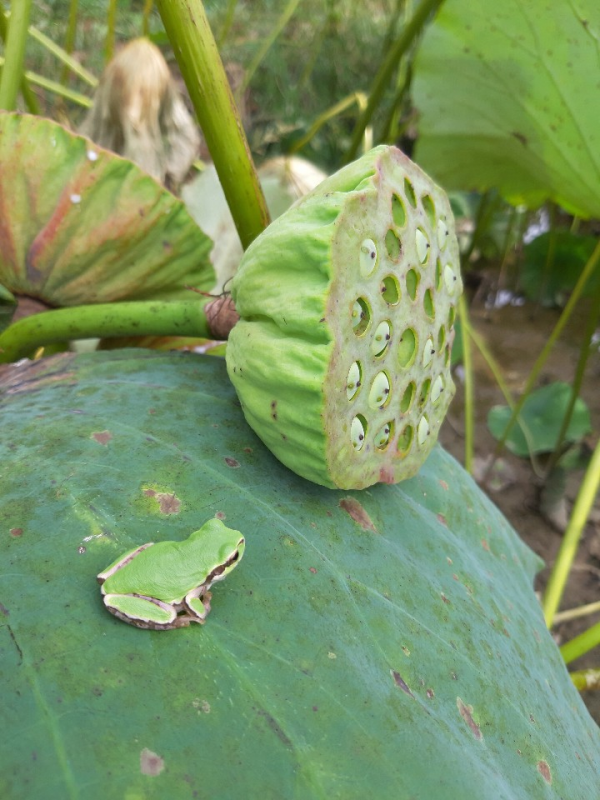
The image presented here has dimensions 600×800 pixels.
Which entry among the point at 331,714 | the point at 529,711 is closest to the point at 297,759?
the point at 331,714

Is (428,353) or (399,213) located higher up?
(399,213)

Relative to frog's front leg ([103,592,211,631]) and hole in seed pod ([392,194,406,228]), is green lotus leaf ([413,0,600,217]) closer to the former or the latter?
hole in seed pod ([392,194,406,228])

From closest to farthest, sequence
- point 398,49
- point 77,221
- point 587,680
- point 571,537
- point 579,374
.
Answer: point 77,221
point 587,680
point 571,537
point 398,49
point 579,374

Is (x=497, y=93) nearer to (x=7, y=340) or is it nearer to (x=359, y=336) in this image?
(x=359, y=336)

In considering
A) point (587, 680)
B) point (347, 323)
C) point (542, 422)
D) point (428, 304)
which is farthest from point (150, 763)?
point (542, 422)

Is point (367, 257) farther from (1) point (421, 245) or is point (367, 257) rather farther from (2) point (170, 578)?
(2) point (170, 578)

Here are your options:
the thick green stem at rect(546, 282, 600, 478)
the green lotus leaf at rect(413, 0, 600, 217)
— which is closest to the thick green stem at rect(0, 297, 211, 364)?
the green lotus leaf at rect(413, 0, 600, 217)

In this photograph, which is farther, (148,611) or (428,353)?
(428,353)
